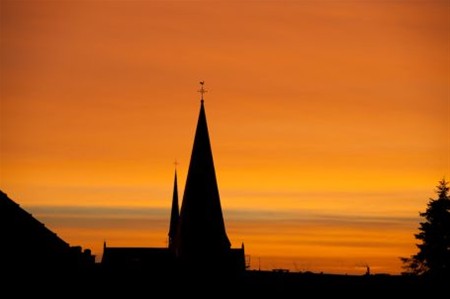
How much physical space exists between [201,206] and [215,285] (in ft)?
48.8

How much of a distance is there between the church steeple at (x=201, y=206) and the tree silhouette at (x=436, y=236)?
20089 mm

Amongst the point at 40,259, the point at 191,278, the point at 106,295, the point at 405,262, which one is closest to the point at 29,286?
the point at 40,259

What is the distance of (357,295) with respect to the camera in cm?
8769

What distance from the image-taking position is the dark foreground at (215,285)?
163 ft

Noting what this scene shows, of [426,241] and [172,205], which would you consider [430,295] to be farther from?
[172,205]

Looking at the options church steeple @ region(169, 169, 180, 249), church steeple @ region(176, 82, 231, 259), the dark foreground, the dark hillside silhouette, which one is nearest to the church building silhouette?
church steeple @ region(176, 82, 231, 259)

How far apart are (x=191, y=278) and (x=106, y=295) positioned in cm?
1832

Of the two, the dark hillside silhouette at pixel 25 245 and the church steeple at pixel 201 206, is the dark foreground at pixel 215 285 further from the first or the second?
the church steeple at pixel 201 206

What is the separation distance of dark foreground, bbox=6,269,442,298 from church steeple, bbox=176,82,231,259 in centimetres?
367

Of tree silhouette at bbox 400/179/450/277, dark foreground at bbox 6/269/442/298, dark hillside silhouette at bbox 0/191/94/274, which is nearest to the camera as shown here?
dark hillside silhouette at bbox 0/191/94/274

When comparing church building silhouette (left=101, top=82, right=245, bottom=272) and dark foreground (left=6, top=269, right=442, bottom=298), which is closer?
dark foreground (left=6, top=269, right=442, bottom=298)

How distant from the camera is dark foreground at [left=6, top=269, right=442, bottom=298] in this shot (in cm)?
4981

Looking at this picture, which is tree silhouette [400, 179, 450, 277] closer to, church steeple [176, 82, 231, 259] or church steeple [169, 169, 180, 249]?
church steeple [176, 82, 231, 259]

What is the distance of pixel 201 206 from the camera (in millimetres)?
101938
